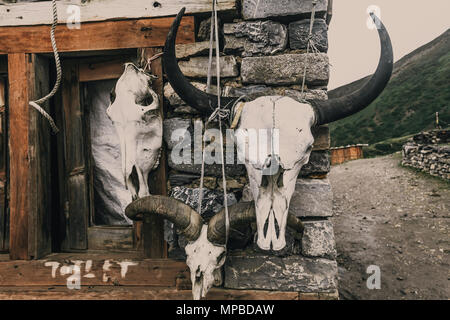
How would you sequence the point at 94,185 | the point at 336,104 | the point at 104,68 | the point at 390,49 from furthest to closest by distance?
the point at 94,185
the point at 104,68
the point at 336,104
the point at 390,49

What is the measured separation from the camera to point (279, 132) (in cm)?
175

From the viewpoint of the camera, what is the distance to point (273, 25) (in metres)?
2.37

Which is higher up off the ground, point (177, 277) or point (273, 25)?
point (273, 25)

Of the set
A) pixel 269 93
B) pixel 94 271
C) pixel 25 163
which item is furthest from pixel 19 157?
pixel 269 93

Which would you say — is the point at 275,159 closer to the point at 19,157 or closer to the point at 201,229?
the point at 201,229

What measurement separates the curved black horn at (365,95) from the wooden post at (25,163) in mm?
2562

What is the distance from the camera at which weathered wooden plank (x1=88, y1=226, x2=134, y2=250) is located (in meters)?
2.80

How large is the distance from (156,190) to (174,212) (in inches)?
20.0

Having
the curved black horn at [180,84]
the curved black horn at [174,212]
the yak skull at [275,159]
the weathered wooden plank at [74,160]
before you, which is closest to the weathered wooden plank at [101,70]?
the weathered wooden plank at [74,160]

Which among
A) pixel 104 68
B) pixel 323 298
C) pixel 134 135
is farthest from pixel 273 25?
pixel 323 298

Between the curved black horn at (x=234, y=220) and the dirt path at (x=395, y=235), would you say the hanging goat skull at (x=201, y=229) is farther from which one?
the dirt path at (x=395, y=235)

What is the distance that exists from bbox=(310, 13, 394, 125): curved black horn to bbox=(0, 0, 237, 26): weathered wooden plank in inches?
50.8

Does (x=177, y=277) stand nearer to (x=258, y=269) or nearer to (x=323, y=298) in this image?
(x=258, y=269)

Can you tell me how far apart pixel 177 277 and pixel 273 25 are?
235 cm
